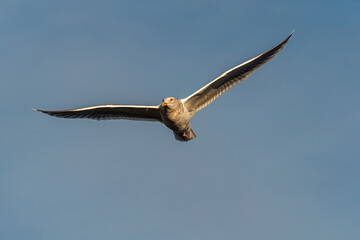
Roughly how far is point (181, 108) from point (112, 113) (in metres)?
3.66

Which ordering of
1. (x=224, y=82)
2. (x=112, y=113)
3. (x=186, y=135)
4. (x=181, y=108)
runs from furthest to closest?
(x=112, y=113) < (x=186, y=135) < (x=224, y=82) < (x=181, y=108)

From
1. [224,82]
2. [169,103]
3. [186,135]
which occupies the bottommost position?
[186,135]

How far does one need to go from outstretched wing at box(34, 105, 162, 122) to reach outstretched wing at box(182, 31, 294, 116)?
161cm

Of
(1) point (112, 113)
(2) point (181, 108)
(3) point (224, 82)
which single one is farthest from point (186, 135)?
(1) point (112, 113)

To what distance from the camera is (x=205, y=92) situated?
70.3 ft

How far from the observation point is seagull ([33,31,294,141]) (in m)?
20.6

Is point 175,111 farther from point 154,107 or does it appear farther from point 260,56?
point 260,56

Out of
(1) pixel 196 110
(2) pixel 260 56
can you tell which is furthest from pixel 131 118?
(2) pixel 260 56

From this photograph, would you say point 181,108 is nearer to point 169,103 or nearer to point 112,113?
point 169,103

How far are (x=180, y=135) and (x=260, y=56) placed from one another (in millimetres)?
4745

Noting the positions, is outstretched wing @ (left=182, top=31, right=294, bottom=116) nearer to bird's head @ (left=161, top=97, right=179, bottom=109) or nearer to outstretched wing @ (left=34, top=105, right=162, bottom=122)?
bird's head @ (left=161, top=97, right=179, bottom=109)

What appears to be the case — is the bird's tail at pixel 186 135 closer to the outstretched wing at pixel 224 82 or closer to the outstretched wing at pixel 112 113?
the outstretched wing at pixel 224 82

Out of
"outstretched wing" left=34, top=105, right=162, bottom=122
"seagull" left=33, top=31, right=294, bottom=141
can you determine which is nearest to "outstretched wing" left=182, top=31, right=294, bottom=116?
"seagull" left=33, top=31, right=294, bottom=141

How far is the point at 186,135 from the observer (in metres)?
22.2
